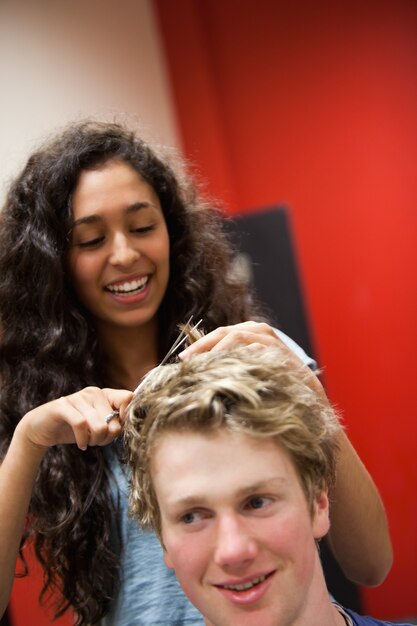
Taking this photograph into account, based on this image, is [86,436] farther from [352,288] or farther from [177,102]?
[177,102]

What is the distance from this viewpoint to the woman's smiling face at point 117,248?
4.64 ft

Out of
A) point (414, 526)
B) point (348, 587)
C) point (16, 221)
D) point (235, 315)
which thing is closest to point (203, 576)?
point (235, 315)

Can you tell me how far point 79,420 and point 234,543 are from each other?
0.99 ft

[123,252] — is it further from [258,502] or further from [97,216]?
[258,502]

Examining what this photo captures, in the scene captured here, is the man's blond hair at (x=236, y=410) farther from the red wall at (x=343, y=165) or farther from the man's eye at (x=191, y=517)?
the red wall at (x=343, y=165)

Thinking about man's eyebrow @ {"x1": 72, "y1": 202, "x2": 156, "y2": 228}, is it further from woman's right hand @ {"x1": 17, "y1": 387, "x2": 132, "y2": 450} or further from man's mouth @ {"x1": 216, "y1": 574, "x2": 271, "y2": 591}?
man's mouth @ {"x1": 216, "y1": 574, "x2": 271, "y2": 591}

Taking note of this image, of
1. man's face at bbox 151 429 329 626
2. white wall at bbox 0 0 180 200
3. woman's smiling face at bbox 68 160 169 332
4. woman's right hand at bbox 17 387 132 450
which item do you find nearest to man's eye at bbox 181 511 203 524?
man's face at bbox 151 429 329 626

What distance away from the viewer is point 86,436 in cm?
111

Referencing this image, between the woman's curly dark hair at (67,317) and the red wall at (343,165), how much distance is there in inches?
62.4

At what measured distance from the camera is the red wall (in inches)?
119

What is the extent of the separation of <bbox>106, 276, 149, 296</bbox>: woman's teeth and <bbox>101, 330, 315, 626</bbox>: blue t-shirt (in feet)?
1.04

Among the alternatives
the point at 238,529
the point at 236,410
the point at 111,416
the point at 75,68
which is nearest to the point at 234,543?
the point at 238,529

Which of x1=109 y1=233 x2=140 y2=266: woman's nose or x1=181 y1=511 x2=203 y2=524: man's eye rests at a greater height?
x1=109 y1=233 x2=140 y2=266: woman's nose

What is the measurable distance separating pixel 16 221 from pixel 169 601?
79 cm
